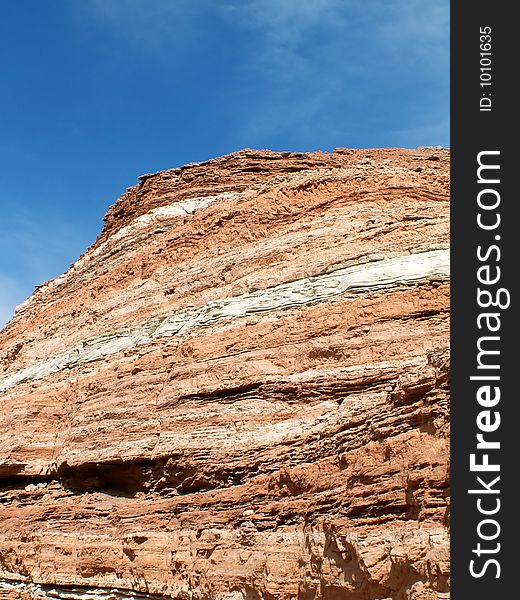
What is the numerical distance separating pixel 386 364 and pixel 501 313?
159 inches

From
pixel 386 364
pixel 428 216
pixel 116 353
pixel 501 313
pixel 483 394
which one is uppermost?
pixel 428 216

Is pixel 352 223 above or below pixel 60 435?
above

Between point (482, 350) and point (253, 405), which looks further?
point (253, 405)

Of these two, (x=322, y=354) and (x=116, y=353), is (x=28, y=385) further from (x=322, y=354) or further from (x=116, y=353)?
(x=322, y=354)

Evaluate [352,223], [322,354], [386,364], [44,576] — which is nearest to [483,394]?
[386,364]

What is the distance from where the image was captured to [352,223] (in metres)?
12.6

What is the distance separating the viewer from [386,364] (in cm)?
1005

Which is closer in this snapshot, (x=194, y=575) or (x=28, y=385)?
(x=194, y=575)

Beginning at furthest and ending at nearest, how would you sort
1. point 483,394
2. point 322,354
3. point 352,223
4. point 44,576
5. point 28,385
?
1. point 28,385
2. point 352,223
3. point 44,576
4. point 322,354
5. point 483,394

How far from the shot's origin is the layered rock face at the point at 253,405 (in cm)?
795

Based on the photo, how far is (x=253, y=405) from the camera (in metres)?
10.9

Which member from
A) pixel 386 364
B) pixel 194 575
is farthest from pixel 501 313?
pixel 194 575

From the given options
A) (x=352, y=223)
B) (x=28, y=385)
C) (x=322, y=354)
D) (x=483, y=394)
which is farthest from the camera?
(x=28, y=385)

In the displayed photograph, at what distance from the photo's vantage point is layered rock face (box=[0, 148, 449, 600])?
7.95m
